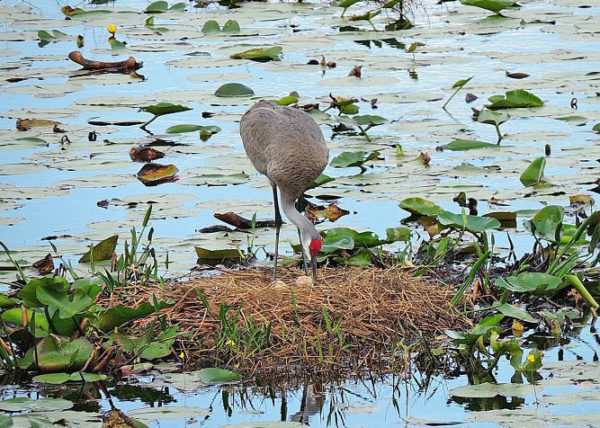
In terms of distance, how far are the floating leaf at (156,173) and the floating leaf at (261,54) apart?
3562mm

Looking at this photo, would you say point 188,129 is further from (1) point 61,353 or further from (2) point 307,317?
(1) point 61,353

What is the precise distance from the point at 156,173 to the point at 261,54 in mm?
3713

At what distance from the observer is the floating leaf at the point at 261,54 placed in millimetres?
12031

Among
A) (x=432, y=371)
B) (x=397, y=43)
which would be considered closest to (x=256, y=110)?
(x=432, y=371)

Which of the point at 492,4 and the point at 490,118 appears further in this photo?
the point at 492,4

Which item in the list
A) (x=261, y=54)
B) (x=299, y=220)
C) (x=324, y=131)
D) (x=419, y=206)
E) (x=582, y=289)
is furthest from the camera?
(x=261, y=54)

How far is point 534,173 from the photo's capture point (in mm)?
8227

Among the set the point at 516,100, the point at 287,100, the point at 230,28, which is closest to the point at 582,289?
the point at 516,100

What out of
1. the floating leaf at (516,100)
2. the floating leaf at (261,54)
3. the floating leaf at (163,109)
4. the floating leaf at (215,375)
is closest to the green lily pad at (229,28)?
the floating leaf at (261,54)

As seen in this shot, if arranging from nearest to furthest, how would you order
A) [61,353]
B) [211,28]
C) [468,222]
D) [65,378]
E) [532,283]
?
[65,378]
[61,353]
[532,283]
[468,222]
[211,28]

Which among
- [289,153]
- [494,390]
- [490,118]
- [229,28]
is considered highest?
[229,28]

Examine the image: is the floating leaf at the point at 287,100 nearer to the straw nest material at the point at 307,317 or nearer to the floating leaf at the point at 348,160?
the floating leaf at the point at 348,160

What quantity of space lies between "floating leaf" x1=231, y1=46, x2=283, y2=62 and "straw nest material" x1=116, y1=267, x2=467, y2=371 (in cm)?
556

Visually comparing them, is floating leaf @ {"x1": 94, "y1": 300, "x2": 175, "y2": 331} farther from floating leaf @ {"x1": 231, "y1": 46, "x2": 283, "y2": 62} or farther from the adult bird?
floating leaf @ {"x1": 231, "y1": 46, "x2": 283, "y2": 62}
